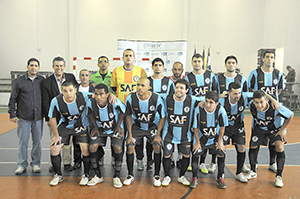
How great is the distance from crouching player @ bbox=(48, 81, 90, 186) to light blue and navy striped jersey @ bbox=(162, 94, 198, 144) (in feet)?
4.76

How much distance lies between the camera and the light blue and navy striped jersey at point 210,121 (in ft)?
13.3

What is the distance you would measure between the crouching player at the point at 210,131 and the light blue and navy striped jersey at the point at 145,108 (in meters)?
0.64

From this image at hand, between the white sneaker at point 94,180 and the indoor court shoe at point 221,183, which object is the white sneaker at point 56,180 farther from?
the indoor court shoe at point 221,183

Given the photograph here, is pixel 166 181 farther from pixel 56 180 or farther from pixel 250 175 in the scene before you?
pixel 56 180

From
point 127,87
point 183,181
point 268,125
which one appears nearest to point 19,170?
point 127,87

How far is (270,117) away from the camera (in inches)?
167

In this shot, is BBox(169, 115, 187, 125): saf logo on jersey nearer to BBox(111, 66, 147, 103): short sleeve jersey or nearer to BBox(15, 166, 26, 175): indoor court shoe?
BBox(111, 66, 147, 103): short sleeve jersey

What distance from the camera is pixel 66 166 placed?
4.88 m

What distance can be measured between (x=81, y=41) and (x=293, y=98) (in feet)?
45.1

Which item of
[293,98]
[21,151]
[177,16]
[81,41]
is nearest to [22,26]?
[81,41]

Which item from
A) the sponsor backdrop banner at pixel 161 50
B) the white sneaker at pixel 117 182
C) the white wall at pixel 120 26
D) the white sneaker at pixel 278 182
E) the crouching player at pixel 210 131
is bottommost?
the white sneaker at pixel 117 182

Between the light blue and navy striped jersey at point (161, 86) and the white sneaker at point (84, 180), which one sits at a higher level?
the light blue and navy striped jersey at point (161, 86)

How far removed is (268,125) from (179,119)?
1640 mm

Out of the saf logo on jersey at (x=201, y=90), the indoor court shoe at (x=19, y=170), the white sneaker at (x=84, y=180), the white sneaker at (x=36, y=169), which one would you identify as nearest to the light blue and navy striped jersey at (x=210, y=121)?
the saf logo on jersey at (x=201, y=90)
